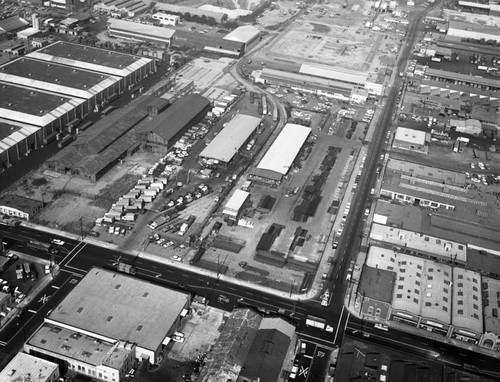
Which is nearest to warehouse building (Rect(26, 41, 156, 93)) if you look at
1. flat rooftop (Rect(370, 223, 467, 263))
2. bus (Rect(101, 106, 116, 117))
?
bus (Rect(101, 106, 116, 117))

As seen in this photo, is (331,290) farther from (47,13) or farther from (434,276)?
(47,13)

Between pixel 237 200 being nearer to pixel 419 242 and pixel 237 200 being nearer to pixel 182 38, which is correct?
pixel 419 242

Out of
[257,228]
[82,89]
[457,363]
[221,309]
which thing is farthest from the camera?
[82,89]

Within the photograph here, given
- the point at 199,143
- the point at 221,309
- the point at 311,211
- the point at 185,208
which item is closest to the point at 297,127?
the point at 199,143

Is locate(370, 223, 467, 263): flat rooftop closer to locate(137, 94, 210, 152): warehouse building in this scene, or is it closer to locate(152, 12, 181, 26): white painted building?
locate(137, 94, 210, 152): warehouse building

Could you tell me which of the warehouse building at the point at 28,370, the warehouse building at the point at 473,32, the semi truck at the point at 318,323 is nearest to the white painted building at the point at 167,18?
the warehouse building at the point at 473,32
